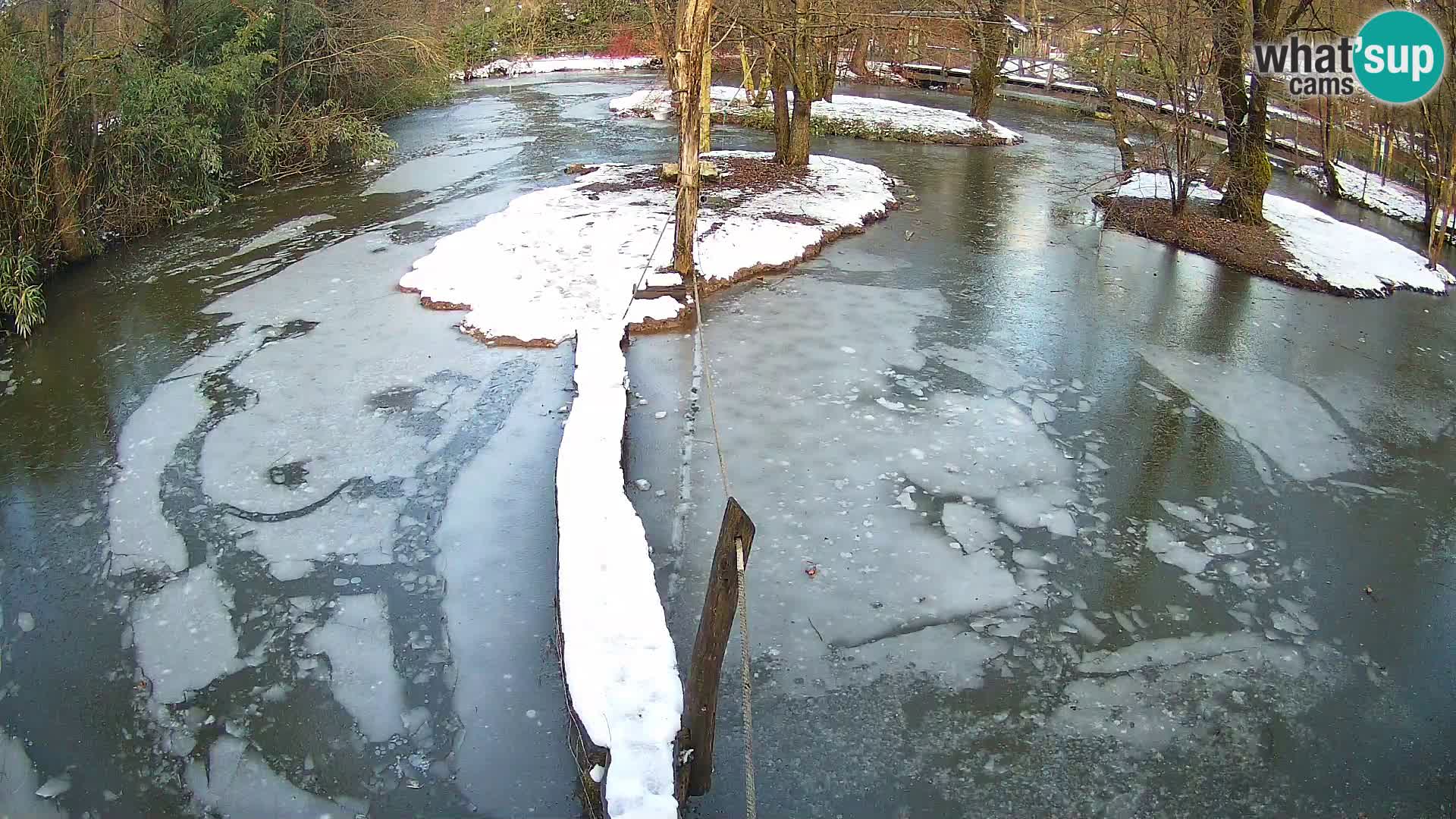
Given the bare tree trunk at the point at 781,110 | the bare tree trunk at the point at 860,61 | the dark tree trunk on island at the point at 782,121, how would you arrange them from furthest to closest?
the bare tree trunk at the point at 860,61 → the dark tree trunk on island at the point at 782,121 → the bare tree trunk at the point at 781,110

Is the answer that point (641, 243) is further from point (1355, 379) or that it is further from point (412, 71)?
point (412, 71)

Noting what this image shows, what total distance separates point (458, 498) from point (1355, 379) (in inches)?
320

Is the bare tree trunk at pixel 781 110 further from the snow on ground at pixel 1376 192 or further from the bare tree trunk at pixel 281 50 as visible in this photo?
the snow on ground at pixel 1376 192

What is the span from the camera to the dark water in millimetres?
4738

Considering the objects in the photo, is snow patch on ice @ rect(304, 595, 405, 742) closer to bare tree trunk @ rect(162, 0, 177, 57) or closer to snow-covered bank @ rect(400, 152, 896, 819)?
snow-covered bank @ rect(400, 152, 896, 819)

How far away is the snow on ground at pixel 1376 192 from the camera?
16.8 metres

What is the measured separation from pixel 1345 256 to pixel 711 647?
1262 cm

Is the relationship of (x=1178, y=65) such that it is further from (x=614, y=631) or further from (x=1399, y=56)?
(x=614, y=631)

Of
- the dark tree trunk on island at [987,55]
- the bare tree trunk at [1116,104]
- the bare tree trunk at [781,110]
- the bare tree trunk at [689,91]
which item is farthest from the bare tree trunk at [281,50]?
the bare tree trunk at [1116,104]

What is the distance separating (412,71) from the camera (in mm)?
22547

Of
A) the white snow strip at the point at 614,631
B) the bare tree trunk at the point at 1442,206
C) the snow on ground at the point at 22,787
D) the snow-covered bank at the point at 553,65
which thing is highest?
the snow-covered bank at the point at 553,65

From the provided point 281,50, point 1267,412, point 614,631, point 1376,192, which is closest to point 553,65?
point 281,50

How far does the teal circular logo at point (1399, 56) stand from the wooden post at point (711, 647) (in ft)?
42.9

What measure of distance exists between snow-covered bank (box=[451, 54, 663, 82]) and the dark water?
23.8m
